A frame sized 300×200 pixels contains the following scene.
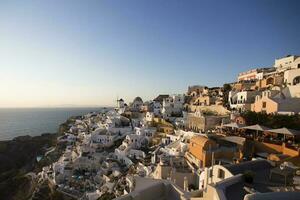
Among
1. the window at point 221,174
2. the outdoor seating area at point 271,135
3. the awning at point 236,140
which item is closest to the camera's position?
the window at point 221,174

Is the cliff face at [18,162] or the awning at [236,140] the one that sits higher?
the awning at [236,140]

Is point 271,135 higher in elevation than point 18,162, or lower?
higher

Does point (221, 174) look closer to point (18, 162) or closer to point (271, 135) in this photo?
point (271, 135)

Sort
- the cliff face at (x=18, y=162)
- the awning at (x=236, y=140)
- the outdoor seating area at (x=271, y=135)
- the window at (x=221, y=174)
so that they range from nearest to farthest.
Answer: the window at (x=221, y=174), the outdoor seating area at (x=271, y=135), the awning at (x=236, y=140), the cliff face at (x=18, y=162)

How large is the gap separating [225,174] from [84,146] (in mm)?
36522

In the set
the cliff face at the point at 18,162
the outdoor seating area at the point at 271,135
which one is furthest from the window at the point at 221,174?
the cliff face at the point at 18,162

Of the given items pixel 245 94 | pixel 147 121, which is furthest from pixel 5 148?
pixel 245 94

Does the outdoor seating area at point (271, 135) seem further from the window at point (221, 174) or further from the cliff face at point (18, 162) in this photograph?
the cliff face at point (18, 162)

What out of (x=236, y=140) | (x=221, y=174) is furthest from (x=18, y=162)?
(x=221, y=174)

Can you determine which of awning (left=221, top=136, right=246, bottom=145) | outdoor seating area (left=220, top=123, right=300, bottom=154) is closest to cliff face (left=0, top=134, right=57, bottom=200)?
awning (left=221, top=136, right=246, bottom=145)

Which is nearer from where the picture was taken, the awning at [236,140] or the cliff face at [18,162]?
the awning at [236,140]

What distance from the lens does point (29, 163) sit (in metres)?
56.2

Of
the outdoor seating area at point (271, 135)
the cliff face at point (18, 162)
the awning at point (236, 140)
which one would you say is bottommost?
the cliff face at point (18, 162)

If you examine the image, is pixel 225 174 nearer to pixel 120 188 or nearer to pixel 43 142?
pixel 120 188
